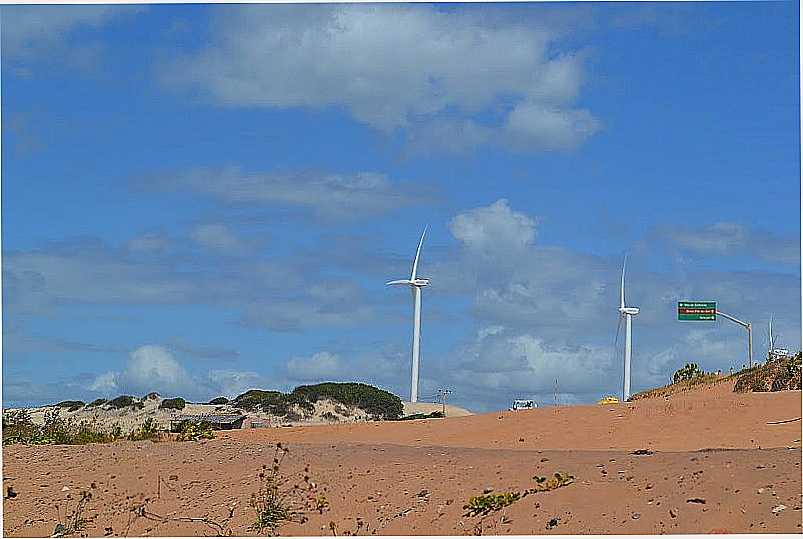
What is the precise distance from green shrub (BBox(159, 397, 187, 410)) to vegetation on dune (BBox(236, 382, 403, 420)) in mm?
2743

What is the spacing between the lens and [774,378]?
26391 mm

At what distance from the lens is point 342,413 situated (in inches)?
1617

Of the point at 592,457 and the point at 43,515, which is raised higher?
the point at 592,457

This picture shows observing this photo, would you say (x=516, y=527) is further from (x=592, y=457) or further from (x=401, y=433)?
(x=401, y=433)

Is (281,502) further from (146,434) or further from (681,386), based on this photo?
(681,386)

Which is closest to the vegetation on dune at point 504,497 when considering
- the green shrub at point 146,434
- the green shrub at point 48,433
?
the green shrub at point 146,434

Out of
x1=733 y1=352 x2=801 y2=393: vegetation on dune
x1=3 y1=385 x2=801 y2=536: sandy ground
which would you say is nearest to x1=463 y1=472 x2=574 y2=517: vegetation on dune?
x1=3 y1=385 x2=801 y2=536: sandy ground

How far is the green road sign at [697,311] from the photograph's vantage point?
44.7 m

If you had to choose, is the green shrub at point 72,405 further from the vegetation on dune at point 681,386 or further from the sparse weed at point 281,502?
the sparse weed at point 281,502

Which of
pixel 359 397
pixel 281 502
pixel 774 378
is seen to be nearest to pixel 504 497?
pixel 281 502

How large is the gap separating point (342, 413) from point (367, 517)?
95.2ft

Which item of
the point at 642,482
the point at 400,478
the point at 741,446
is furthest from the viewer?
the point at 741,446

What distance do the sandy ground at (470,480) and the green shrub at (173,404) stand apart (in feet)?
85.0

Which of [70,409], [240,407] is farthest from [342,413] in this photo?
[70,409]
